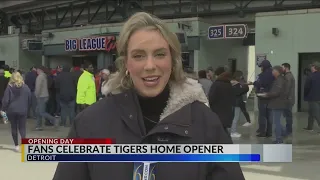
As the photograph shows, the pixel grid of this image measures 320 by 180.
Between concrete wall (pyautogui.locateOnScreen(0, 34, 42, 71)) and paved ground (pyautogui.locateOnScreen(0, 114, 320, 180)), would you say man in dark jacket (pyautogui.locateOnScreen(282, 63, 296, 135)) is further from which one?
concrete wall (pyautogui.locateOnScreen(0, 34, 42, 71))

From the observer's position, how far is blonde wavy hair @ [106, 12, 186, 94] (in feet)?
6.42

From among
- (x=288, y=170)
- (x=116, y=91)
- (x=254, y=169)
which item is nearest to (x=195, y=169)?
(x=116, y=91)

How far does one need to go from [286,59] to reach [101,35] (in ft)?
30.6

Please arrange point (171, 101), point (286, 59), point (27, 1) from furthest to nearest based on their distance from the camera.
A: 1. point (27, 1)
2. point (286, 59)
3. point (171, 101)

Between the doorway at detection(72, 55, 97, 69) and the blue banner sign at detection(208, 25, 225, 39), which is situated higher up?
the blue banner sign at detection(208, 25, 225, 39)

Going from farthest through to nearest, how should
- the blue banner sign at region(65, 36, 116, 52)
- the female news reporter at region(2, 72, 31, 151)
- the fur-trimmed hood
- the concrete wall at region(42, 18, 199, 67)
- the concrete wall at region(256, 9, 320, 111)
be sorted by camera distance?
the blue banner sign at region(65, 36, 116, 52), the concrete wall at region(42, 18, 199, 67), the concrete wall at region(256, 9, 320, 111), the female news reporter at region(2, 72, 31, 151), the fur-trimmed hood

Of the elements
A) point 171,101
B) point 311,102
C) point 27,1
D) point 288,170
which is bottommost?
point 288,170

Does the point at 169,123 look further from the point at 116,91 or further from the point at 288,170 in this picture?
the point at 288,170

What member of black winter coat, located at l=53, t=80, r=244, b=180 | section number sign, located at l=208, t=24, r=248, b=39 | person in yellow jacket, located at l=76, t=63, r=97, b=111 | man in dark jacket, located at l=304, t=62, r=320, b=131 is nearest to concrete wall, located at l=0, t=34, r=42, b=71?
section number sign, located at l=208, t=24, r=248, b=39

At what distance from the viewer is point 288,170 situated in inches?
284

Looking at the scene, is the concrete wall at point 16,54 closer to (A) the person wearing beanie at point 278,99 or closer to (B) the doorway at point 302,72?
(B) the doorway at point 302,72

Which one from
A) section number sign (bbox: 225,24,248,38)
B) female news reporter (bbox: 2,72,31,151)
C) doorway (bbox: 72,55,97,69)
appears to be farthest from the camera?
doorway (bbox: 72,55,97,69)

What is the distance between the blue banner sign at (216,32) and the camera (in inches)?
709

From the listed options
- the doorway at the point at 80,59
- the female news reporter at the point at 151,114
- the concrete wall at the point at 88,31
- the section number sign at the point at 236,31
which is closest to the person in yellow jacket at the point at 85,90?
the section number sign at the point at 236,31
